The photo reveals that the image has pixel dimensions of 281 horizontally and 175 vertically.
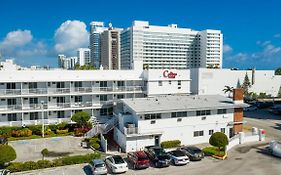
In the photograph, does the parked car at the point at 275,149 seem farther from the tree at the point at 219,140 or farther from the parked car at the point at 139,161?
the parked car at the point at 139,161

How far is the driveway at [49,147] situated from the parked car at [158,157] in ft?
29.6

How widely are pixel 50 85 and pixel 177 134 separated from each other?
2518cm

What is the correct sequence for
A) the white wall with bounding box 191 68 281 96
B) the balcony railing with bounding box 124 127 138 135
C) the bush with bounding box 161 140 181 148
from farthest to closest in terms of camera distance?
the white wall with bounding box 191 68 281 96 → the bush with bounding box 161 140 181 148 → the balcony railing with bounding box 124 127 138 135

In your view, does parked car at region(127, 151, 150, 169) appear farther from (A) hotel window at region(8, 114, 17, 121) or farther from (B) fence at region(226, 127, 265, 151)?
(A) hotel window at region(8, 114, 17, 121)

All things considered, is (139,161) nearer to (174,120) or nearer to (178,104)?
(174,120)

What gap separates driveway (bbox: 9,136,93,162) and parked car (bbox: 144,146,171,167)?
9033 millimetres

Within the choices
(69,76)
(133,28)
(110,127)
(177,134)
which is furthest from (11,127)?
(133,28)

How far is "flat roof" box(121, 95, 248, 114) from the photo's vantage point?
3849cm

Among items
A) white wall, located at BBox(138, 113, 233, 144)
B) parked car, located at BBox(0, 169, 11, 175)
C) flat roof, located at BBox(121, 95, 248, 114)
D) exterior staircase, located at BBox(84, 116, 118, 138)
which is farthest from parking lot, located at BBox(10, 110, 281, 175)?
exterior staircase, located at BBox(84, 116, 118, 138)

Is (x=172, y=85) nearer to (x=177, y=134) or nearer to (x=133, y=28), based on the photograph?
(x=177, y=134)

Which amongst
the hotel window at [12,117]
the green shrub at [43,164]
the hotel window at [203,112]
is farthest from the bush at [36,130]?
the hotel window at [203,112]

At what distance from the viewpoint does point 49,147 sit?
39.7 m

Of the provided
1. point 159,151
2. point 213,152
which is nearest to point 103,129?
point 159,151

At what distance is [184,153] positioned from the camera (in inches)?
1298
